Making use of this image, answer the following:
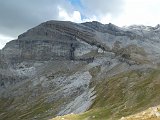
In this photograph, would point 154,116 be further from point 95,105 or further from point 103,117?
point 95,105

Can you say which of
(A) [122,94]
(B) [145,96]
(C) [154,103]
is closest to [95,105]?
(A) [122,94]

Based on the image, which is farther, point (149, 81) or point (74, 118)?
point (149, 81)

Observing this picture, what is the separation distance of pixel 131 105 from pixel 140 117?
60017 mm

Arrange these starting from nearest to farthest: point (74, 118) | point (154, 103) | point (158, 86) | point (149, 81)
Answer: point (74, 118) < point (154, 103) < point (158, 86) < point (149, 81)

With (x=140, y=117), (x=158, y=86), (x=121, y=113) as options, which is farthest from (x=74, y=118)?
(x=158, y=86)

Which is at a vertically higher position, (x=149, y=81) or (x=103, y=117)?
(x=149, y=81)

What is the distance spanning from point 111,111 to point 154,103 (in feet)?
55.3

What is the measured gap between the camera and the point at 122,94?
648 feet

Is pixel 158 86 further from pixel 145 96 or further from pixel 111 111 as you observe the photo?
pixel 111 111

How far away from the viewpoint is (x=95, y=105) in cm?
19975

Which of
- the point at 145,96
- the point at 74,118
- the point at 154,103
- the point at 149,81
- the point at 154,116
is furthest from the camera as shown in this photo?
the point at 149,81

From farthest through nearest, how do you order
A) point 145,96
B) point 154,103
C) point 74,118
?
point 145,96 → point 154,103 → point 74,118

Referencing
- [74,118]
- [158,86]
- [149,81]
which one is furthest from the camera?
[149,81]

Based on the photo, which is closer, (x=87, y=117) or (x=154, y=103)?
(x=87, y=117)
